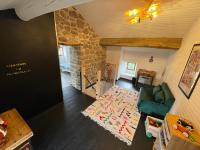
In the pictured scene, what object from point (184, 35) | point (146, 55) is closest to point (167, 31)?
point (184, 35)

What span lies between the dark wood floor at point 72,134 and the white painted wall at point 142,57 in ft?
9.95

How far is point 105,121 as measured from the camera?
263 cm

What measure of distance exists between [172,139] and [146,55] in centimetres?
443

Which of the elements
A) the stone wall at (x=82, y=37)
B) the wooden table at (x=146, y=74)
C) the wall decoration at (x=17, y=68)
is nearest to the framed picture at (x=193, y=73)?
the wooden table at (x=146, y=74)

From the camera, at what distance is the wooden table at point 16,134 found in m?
1.19

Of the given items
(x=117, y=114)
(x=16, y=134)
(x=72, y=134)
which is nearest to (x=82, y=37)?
(x=117, y=114)

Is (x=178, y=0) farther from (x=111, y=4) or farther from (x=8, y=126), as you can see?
(x=8, y=126)

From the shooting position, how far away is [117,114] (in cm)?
294

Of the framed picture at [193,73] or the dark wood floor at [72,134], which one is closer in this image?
the framed picture at [193,73]

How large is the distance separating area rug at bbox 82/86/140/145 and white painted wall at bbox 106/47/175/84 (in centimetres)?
199

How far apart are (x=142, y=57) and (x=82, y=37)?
3325 mm

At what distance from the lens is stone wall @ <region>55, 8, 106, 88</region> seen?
282 cm

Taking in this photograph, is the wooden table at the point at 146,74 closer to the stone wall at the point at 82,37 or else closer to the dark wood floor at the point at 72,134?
the stone wall at the point at 82,37

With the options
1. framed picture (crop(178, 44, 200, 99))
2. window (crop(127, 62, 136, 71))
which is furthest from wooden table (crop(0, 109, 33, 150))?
window (crop(127, 62, 136, 71))
